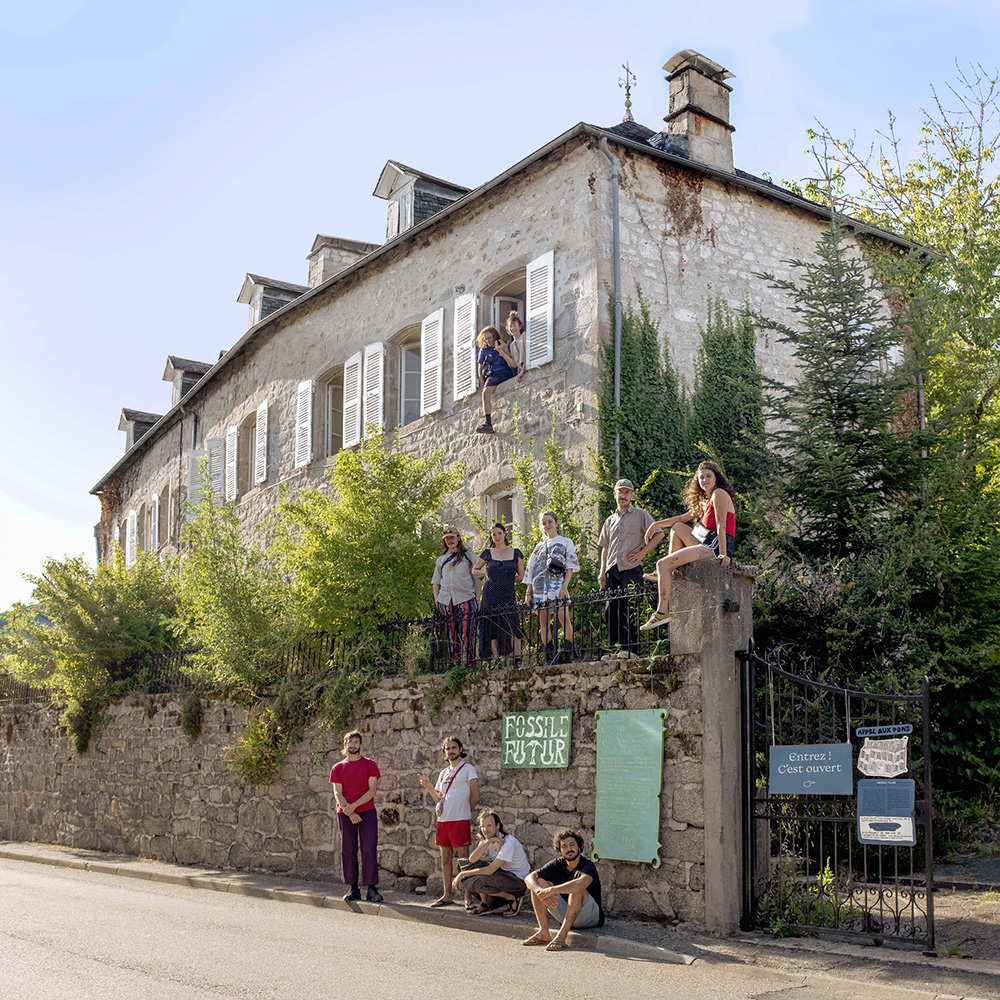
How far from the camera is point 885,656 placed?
1130 cm

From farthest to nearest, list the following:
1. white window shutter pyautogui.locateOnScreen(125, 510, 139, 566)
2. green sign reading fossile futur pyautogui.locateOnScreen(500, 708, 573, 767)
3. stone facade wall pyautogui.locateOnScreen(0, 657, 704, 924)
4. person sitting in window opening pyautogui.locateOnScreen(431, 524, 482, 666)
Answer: white window shutter pyautogui.locateOnScreen(125, 510, 139, 566), person sitting in window opening pyautogui.locateOnScreen(431, 524, 482, 666), green sign reading fossile futur pyautogui.locateOnScreen(500, 708, 573, 767), stone facade wall pyautogui.locateOnScreen(0, 657, 704, 924)

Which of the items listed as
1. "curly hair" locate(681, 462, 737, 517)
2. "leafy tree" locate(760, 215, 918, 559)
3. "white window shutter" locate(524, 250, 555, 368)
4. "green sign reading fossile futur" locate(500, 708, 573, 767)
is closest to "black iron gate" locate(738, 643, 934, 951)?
"curly hair" locate(681, 462, 737, 517)

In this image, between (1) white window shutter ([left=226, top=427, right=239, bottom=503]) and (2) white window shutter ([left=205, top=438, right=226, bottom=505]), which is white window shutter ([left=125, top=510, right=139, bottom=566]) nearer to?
(2) white window shutter ([left=205, top=438, right=226, bottom=505])

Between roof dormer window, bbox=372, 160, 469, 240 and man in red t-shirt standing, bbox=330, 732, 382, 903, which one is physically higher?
roof dormer window, bbox=372, 160, 469, 240

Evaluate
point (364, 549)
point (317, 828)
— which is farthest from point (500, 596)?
point (317, 828)

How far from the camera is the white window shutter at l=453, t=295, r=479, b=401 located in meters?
16.4

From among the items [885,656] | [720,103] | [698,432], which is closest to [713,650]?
[885,656]

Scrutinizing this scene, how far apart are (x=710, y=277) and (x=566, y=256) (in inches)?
83.4

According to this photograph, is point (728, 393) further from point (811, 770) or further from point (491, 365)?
point (811, 770)

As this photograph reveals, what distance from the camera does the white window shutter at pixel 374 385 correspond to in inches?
728

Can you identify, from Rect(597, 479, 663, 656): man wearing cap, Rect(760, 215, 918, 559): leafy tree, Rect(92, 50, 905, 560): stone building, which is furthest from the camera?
Rect(92, 50, 905, 560): stone building

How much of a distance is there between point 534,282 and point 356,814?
25.7 ft

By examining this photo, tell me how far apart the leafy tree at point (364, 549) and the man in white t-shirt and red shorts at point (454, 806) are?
2667 millimetres

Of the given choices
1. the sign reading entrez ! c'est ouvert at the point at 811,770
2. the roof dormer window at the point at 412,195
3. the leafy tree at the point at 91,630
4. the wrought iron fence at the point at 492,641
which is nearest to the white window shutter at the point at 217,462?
the leafy tree at the point at 91,630
